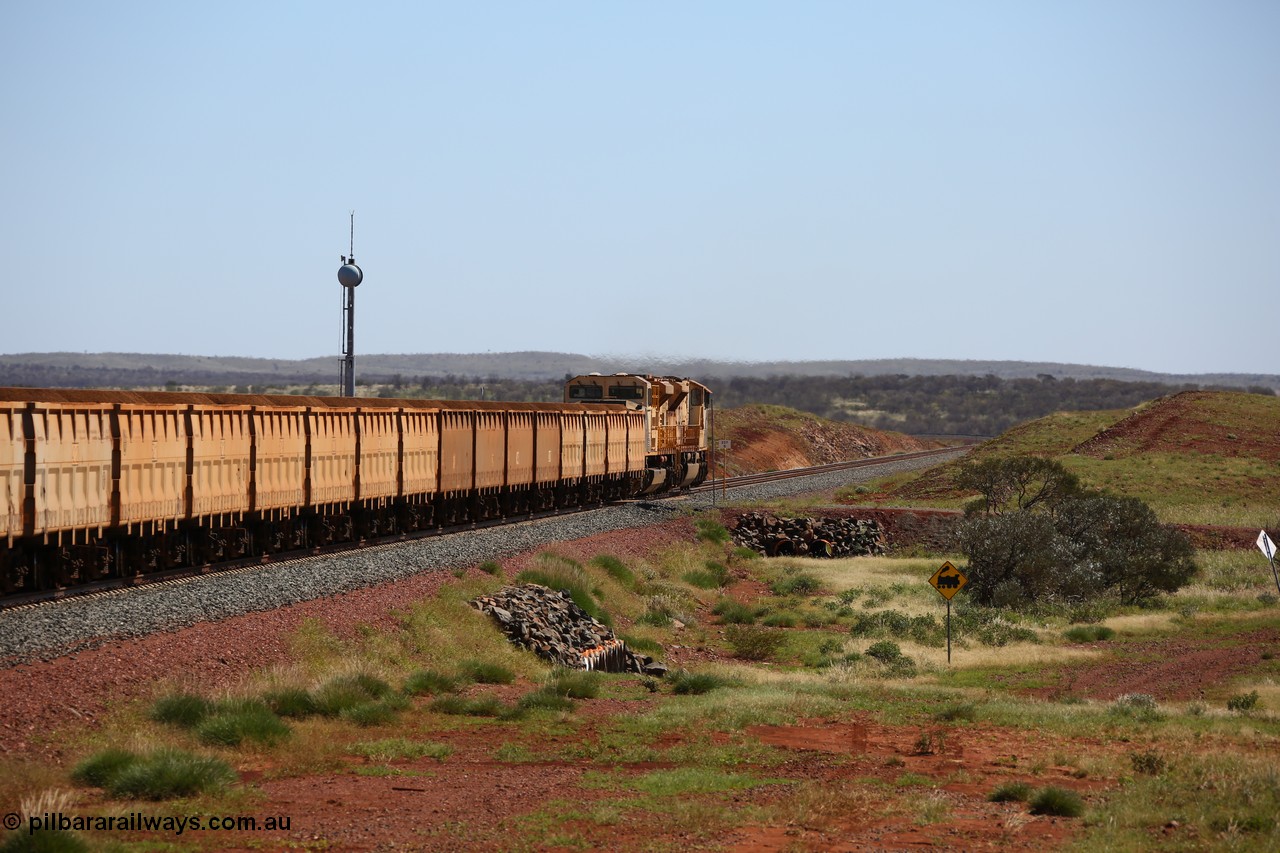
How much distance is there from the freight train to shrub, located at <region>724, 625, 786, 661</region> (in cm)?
869

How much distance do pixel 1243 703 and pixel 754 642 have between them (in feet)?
34.1

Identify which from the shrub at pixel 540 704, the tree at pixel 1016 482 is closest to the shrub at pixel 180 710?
the shrub at pixel 540 704

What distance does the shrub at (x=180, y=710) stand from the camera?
14117mm

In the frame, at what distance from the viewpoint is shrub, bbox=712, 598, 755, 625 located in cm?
3156

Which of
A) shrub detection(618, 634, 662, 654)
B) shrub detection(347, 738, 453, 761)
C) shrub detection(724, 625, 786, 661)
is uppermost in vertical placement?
shrub detection(347, 738, 453, 761)

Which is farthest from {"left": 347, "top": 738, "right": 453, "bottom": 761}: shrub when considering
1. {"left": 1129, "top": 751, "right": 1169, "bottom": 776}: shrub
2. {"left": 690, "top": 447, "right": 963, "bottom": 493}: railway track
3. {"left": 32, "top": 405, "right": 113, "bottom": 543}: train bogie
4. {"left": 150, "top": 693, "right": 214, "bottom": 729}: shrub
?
{"left": 690, "top": 447, "right": 963, "bottom": 493}: railway track

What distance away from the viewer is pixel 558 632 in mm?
23688

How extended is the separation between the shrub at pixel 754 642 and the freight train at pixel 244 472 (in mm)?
8691

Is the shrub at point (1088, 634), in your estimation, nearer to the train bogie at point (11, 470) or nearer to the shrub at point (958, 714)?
the shrub at point (958, 714)

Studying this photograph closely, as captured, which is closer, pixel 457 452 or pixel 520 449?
pixel 457 452

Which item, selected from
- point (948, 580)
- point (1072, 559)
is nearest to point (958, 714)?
point (948, 580)

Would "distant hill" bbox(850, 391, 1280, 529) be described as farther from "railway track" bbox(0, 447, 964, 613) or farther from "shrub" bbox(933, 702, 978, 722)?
"shrub" bbox(933, 702, 978, 722)

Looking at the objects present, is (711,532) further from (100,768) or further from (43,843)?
(43,843)

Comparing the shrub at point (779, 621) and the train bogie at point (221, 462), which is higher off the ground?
the train bogie at point (221, 462)
